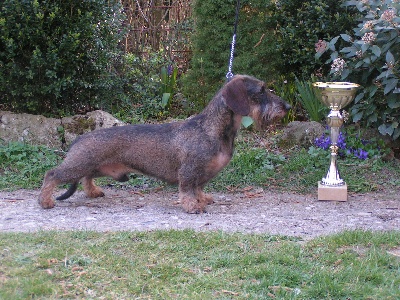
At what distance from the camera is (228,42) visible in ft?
33.0

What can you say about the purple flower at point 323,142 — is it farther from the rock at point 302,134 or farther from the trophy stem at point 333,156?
the trophy stem at point 333,156

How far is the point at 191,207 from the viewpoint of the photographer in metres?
6.73

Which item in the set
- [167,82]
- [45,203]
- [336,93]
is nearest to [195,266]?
[45,203]

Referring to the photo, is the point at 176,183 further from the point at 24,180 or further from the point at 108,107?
the point at 108,107

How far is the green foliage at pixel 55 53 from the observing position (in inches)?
347

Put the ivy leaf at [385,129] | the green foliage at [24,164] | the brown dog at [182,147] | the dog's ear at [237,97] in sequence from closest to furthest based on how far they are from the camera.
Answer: the dog's ear at [237,97], the brown dog at [182,147], the green foliage at [24,164], the ivy leaf at [385,129]

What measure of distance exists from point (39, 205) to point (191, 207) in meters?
1.77

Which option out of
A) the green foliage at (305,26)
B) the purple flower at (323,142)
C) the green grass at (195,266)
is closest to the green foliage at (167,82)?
the green foliage at (305,26)

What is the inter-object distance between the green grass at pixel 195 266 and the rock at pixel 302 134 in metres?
3.84

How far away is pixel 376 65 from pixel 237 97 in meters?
2.67

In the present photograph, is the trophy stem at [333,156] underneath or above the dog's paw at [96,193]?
above

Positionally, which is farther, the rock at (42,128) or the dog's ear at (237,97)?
the rock at (42,128)

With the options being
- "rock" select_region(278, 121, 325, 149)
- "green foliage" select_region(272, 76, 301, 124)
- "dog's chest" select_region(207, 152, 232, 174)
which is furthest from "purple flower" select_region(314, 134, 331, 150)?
"dog's chest" select_region(207, 152, 232, 174)

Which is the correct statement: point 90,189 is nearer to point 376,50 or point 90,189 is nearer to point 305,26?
point 376,50
